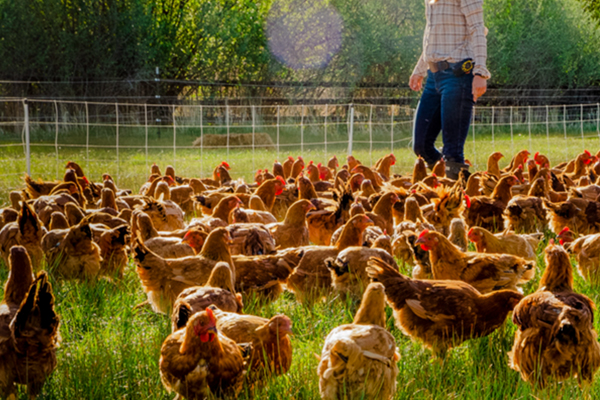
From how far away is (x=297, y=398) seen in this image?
3.05 metres

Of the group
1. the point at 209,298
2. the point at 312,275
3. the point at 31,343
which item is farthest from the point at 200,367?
the point at 312,275

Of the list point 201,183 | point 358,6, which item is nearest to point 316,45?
point 358,6

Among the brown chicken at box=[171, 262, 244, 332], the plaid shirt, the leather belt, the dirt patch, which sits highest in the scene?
the plaid shirt

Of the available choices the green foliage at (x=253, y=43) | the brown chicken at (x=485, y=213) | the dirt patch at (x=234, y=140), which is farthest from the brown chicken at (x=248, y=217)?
the green foliage at (x=253, y=43)

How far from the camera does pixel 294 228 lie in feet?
19.7

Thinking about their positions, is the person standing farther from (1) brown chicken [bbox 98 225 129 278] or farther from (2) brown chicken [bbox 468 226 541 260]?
(1) brown chicken [bbox 98 225 129 278]

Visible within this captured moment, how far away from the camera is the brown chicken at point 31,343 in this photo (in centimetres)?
315

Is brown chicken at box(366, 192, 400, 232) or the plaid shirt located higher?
the plaid shirt

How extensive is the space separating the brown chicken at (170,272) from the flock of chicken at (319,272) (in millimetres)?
10

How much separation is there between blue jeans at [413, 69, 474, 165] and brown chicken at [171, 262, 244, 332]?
4417mm

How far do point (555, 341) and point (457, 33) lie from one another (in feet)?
17.1

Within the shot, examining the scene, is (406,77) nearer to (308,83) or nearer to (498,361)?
(308,83)

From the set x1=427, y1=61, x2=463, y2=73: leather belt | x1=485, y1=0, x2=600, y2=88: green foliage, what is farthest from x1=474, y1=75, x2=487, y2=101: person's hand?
x1=485, y1=0, x2=600, y2=88: green foliage

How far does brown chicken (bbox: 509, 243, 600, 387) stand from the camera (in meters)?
3.12
